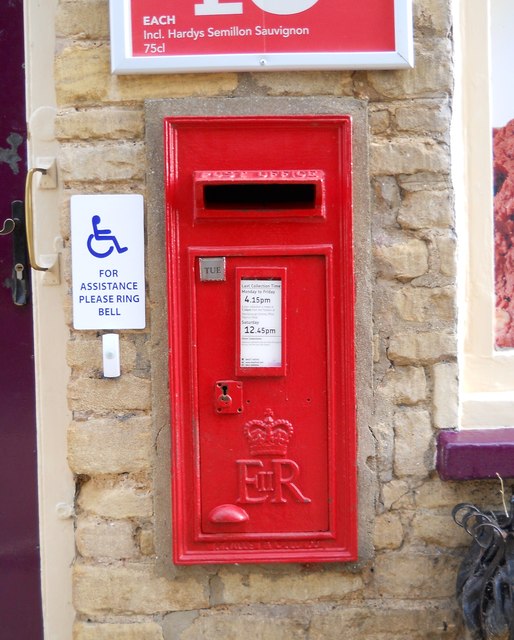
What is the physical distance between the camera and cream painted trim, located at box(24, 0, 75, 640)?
2.51 metres

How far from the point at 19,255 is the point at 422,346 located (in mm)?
1562

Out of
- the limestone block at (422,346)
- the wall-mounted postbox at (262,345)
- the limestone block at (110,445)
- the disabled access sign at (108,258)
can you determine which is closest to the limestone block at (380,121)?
the wall-mounted postbox at (262,345)

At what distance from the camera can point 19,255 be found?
2633 mm

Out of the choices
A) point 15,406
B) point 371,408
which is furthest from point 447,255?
point 15,406

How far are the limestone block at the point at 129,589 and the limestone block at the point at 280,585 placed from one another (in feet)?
0.30

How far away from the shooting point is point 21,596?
2.70 meters

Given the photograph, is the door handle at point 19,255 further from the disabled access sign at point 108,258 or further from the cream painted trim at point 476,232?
the cream painted trim at point 476,232

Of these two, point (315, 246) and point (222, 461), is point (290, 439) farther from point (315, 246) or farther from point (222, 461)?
point (315, 246)

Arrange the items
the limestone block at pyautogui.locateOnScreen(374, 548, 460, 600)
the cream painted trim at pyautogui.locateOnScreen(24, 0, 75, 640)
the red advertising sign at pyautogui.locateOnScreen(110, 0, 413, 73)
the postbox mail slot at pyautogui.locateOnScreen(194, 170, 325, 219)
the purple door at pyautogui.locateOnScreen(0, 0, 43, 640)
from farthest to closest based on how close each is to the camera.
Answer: the purple door at pyautogui.locateOnScreen(0, 0, 43, 640) < the cream painted trim at pyautogui.locateOnScreen(24, 0, 75, 640) < the limestone block at pyautogui.locateOnScreen(374, 548, 460, 600) < the red advertising sign at pyautogui.locateOnScreen(110, 0, 413, 73) < the postbox mail slot at pyautogui.locateOnScreen(194, 170, 325, 219)

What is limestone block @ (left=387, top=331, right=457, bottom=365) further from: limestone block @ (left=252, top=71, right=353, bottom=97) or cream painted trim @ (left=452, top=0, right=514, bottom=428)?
limestone block @ (left=252, top=71, right=353, bottom=97)

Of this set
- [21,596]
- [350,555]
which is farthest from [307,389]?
[21,596]

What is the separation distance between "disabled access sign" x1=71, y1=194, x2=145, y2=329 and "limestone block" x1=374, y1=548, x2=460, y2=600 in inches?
47.6

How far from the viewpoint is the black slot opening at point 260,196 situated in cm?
227

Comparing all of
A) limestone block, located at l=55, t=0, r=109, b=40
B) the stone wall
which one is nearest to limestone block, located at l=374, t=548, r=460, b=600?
the stone wall
